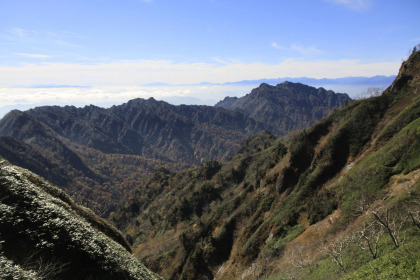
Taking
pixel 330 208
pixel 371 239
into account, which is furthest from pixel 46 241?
pixel 330 208

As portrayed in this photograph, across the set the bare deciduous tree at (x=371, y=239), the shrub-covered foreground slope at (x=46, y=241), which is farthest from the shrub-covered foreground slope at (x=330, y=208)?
the shrub-covered foreground slope at (x=46, y=241)

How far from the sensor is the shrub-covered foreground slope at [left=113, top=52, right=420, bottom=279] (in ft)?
96.5

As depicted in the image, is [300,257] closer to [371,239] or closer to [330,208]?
[371,239]

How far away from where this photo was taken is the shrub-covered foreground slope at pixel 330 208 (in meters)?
29.4

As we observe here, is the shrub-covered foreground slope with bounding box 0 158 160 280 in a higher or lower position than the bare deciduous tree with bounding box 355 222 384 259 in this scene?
higher

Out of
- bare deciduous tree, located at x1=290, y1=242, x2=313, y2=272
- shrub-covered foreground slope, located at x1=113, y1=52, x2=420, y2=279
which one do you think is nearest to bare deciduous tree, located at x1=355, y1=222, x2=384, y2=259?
shrub-covered foreground slope, located at x1=113, y1=52, x2=420, y2=279

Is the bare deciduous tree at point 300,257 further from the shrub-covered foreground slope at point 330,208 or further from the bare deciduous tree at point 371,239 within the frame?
the bare deciduous tree at point 371,239

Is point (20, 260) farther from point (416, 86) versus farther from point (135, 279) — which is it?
point (416, 86)

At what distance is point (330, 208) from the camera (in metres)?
47.6

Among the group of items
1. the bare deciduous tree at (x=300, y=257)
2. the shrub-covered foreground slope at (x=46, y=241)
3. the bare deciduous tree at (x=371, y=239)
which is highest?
the shrub-covered foreground slope at (x=46, y=241)

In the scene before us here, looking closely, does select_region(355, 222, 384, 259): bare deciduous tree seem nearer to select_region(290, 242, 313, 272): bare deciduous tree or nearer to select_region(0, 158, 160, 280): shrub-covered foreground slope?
select_region(290, 242, 313, 272): bare deciduous tree

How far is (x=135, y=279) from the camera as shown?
2180 centimetres

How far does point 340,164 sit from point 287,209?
17653 millimetres

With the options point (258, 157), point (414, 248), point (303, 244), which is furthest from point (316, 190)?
point (258, 157)
